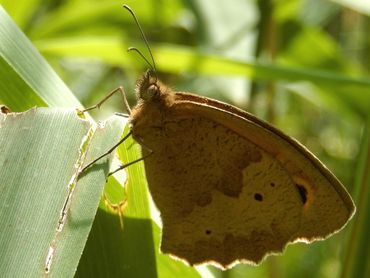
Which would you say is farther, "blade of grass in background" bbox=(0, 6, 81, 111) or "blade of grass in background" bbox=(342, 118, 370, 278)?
"blade of grass in background" bbox=(342, 118, 370, 278)

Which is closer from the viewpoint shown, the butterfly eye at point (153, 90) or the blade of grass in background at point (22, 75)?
the blade of grass in background at point (22, 75)

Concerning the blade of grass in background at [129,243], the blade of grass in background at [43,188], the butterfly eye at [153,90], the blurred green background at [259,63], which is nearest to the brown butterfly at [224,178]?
the butterfly eye at [153,90]

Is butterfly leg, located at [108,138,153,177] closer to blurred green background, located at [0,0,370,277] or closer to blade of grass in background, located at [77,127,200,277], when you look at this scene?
blade of grass in background, located at [77,127,200,277]

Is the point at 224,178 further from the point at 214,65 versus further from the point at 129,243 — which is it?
the point at 214,65

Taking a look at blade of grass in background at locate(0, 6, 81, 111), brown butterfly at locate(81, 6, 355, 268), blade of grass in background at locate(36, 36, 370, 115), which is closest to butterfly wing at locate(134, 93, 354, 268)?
brown butterfly at locate(81, 6, 355, 268)

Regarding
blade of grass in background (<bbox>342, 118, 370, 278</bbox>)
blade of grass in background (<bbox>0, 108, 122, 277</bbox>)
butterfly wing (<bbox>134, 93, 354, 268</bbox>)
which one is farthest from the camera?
blade of grass in background (<bbox>342, 118, 370, 278</bbox>)

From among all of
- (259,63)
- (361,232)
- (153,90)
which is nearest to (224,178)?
(153,90)

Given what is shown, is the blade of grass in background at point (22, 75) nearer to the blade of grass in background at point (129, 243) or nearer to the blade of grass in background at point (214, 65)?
the blade of grass in background at point (129, 243)
